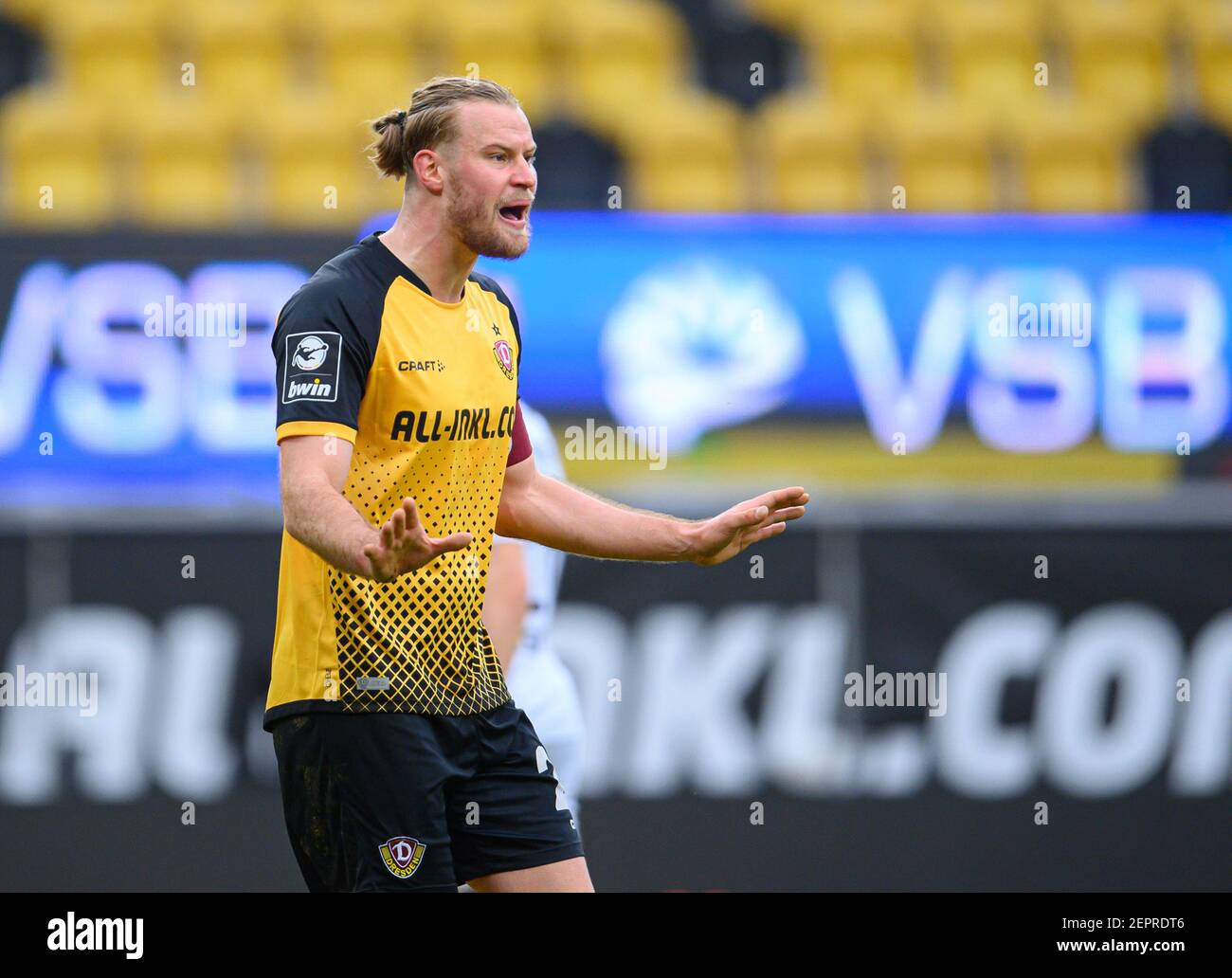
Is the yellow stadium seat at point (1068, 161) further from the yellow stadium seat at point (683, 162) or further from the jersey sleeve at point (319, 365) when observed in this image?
the jersey sleeve at point (319, 365)

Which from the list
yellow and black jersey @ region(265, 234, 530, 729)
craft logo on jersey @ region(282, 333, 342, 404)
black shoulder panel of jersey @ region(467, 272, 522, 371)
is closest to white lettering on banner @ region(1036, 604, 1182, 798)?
black shoulder panel of jersey @ region(467, 272, 522, 371)

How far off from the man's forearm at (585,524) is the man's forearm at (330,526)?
2.49 feet

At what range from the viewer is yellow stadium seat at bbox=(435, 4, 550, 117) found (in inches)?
387

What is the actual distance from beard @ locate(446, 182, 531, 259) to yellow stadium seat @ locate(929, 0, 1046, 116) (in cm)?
719

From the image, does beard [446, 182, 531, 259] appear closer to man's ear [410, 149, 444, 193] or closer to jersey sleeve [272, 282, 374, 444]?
man's ear [410, 149, 444, 193]

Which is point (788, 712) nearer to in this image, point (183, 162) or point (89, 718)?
point (89, 718)

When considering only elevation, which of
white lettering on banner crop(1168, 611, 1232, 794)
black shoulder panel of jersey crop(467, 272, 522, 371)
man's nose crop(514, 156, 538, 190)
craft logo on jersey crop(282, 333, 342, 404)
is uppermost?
man's nose crop(514, 156, 538, 190)

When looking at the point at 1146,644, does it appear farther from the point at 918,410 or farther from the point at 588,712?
the point at 588,712

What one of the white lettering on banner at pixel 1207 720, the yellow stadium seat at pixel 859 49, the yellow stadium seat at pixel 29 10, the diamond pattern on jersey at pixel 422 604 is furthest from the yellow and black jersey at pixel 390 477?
the yellow stadium seat at pixel 29 10

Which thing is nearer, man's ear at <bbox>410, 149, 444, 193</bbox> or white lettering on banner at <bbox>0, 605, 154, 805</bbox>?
man's ear at <bbox>410, 149, 444, 193</bbox>

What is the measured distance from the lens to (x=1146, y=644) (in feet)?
22.6

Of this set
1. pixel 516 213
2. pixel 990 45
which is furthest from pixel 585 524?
pixel 990 45
